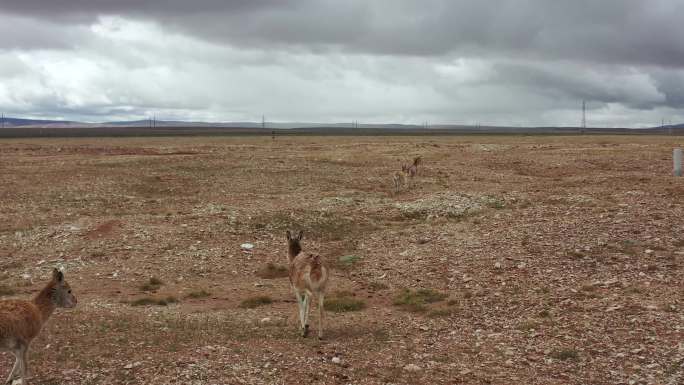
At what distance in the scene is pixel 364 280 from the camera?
645 inches

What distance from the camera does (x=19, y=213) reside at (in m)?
24.1

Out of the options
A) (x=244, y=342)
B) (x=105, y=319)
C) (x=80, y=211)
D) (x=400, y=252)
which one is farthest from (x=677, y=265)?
(x=80, y=211)

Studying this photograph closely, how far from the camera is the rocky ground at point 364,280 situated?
33.1 ft

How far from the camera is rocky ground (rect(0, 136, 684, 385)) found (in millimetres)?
10094

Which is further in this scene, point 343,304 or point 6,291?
point 6,291

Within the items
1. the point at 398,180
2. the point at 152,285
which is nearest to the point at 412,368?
the point at 152,285

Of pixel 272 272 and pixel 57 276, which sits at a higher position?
pixel 57 276

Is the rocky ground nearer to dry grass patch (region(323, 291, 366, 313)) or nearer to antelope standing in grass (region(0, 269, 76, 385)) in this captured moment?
dry grass patch (region(323, 291, 366, 313))

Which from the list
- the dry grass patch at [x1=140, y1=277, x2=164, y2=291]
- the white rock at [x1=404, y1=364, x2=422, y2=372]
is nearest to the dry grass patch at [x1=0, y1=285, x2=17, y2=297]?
the dry grass patch at [x1=140, y1=277, x2=164, y2=291]

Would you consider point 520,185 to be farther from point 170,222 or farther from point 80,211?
point 80,211

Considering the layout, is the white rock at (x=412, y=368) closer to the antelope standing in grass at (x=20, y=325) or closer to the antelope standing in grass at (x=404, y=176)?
Result: the antelope standing in grass at (x=20, y=325)

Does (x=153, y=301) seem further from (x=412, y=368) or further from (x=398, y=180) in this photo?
(x=398, y=180)

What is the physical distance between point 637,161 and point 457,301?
33231 millimetres

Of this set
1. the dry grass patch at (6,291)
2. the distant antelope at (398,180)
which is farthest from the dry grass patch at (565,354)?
the distant antelope at (398,180)
